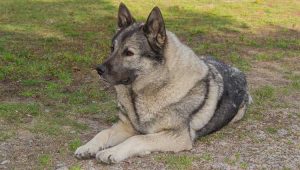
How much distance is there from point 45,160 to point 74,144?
53 centimetres

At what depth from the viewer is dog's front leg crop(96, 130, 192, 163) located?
5.41 m

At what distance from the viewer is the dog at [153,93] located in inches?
220

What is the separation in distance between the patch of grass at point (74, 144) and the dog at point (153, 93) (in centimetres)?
29

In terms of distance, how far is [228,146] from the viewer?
20.2 feet

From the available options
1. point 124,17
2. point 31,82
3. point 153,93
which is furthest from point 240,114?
point 31,82

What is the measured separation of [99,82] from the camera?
9.23m

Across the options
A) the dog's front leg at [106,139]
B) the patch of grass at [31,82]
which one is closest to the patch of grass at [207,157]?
the dog's front leg at [106,139]

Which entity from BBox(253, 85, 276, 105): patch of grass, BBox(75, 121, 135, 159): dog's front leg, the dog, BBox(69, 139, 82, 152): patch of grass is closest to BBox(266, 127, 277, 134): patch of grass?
the dog

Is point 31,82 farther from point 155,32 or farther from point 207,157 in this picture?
point 207,157

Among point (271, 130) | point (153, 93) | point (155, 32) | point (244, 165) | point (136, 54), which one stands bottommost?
point (271, 130)

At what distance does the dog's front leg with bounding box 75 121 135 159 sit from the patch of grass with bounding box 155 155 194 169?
610 mm

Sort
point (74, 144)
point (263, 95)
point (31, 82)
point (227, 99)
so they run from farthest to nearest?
point (31, 82) < point (263, 95) < point (227, 99) < point (74, 144)

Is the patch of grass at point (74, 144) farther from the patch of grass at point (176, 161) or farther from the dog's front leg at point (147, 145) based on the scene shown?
the patch of grass at point (176, 161)

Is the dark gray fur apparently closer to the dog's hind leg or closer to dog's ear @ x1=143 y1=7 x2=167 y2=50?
the dog's hind leg
